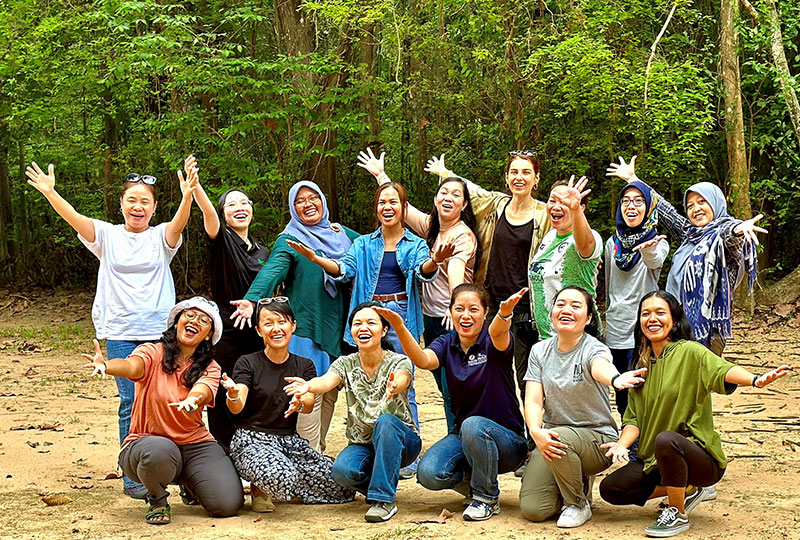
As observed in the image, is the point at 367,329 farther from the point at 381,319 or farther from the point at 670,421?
the point at 670,421

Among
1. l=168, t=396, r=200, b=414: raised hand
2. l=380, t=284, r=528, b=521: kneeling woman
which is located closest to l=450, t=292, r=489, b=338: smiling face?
l=380, t=284, r=528, b=521: kneeling woman

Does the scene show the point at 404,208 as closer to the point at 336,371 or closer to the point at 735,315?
the point at 336,371

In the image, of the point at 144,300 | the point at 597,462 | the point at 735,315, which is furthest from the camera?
the point at 735,315

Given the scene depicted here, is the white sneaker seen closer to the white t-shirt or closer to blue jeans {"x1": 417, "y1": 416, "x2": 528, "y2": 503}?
blue jeans {"x1": 417, "y1": 416, "x2": 528, "y2": 503}

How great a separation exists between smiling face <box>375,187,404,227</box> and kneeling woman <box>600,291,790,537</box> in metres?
1.57

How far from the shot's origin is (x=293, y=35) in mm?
12617

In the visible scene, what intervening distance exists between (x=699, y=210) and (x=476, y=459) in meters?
1.88

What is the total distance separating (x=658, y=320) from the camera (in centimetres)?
441

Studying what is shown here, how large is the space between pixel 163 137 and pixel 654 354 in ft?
34.9

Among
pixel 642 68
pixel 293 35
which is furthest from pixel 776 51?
pixel 293 35

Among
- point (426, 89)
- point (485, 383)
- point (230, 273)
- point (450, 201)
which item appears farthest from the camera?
point (426, 89)

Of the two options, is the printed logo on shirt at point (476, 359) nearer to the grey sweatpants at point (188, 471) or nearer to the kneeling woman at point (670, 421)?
the kneeling woman at point (670, 421)

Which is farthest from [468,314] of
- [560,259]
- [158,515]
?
[158,515]

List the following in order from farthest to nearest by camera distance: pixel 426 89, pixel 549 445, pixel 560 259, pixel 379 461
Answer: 1. pixel 426 89
2. pixel 560 259
3. pixel 379 461
4. pixel 549 445
